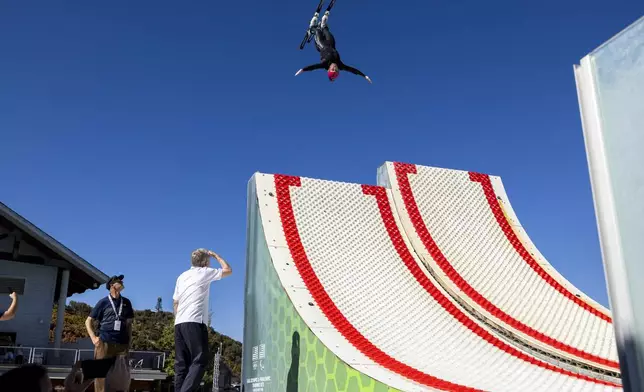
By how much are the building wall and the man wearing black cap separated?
12.2 metres

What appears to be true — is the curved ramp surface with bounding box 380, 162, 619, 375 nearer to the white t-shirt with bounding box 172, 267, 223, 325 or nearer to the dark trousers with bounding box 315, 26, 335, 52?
the dark trousers with bounding box 315, 26, 335, 52

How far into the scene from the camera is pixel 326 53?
406 inches

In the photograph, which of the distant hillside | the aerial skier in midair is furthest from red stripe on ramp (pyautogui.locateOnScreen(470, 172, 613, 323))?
the distant hillside

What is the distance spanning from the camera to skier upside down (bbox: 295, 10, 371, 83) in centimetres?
1026

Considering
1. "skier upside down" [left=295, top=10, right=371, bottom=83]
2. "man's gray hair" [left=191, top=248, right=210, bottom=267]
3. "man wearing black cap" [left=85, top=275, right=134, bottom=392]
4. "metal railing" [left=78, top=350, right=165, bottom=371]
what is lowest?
"metal railing" [left=78, top=350, right=165, bottom=371]

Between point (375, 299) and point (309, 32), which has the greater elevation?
point (309, 32)

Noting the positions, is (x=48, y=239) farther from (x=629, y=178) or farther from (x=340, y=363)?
(x=629, y=178)

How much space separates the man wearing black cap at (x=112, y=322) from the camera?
18.2 feet

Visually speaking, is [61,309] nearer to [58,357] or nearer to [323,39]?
[58,357]

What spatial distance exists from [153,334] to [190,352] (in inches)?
1487

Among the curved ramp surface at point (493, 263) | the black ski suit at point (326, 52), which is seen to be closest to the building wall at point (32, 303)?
the curved ramp surface at point (493, 263)

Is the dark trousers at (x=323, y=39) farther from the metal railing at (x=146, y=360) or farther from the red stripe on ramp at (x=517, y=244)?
the metal railing at (x=146, y=360)

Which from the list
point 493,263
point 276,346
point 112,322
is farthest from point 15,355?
point 493,263

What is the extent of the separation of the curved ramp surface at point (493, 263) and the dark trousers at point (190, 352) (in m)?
5.35
